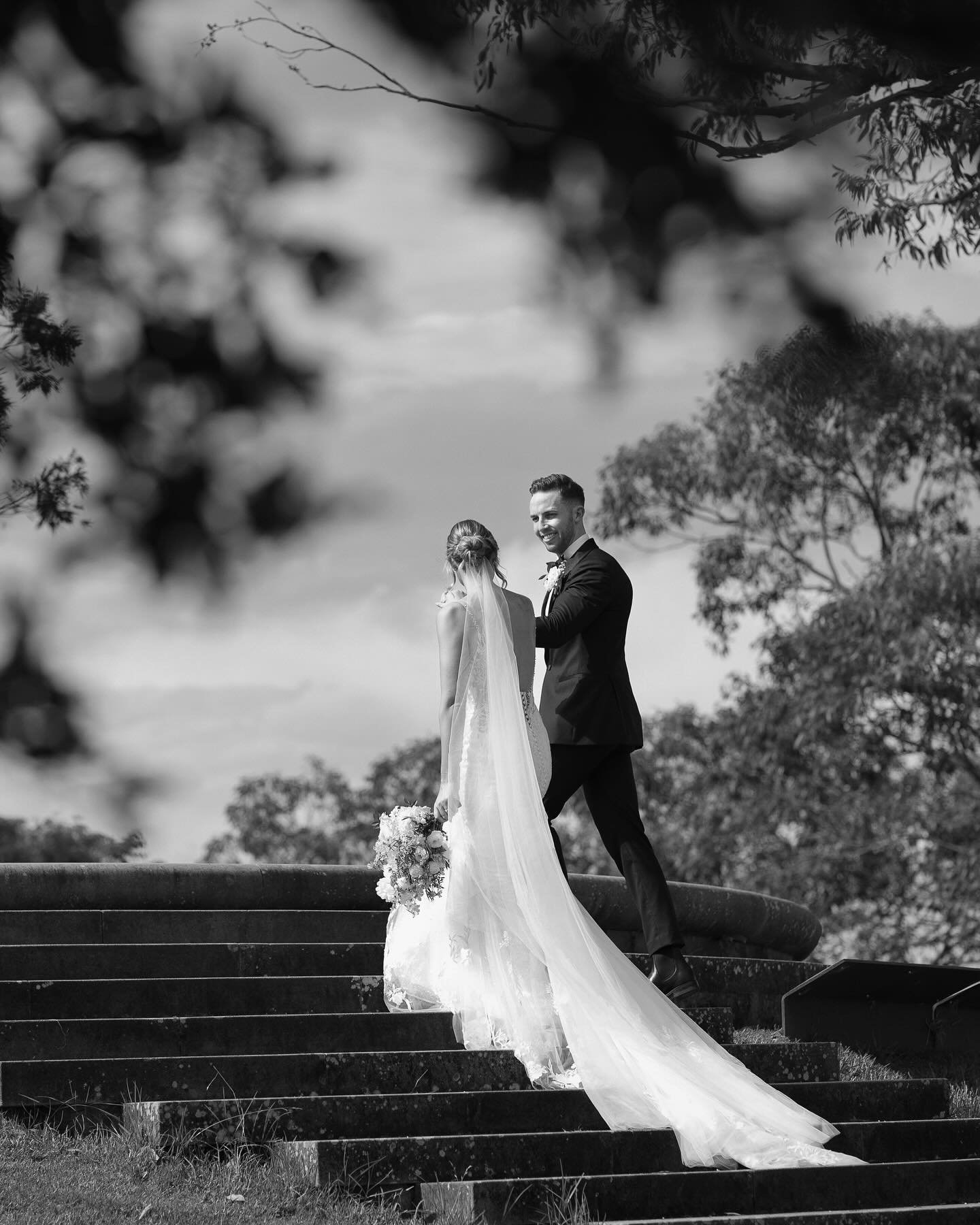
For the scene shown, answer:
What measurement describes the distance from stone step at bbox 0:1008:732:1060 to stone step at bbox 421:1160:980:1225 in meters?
1.30

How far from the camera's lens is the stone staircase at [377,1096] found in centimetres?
482

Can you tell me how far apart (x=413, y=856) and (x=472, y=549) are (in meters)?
1.21

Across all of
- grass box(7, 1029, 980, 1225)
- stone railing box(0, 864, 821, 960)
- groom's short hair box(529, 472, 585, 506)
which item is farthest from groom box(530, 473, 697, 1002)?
Result: stone railing box(0, 864, 821, 960)

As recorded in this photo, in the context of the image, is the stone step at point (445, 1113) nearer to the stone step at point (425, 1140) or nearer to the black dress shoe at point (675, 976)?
the stone step at point (425, 1140)

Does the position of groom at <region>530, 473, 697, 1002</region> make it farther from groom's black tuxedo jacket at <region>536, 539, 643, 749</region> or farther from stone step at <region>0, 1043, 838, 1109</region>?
stone step at <region>0, 1043, 838, 1109</region>

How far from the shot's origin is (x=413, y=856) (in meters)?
6.18

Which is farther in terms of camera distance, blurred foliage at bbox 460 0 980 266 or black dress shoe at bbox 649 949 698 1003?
black dress shoe at bbox 649 949 698 1003

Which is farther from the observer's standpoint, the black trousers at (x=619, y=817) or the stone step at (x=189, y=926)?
the stone step at (x=189, y=926)

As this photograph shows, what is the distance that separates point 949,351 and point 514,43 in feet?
46.9

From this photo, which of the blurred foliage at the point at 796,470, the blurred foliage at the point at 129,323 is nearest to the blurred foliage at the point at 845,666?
the blurred foliage at the point at 796,470

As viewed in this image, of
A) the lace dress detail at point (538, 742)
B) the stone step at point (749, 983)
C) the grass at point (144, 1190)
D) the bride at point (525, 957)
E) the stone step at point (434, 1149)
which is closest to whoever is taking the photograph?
the grass at point (144, 1190)

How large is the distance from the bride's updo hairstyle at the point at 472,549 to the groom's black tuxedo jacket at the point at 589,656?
288 mm

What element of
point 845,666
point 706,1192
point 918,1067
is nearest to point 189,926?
point 918,1067

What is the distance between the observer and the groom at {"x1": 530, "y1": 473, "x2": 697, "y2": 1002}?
6.29m
